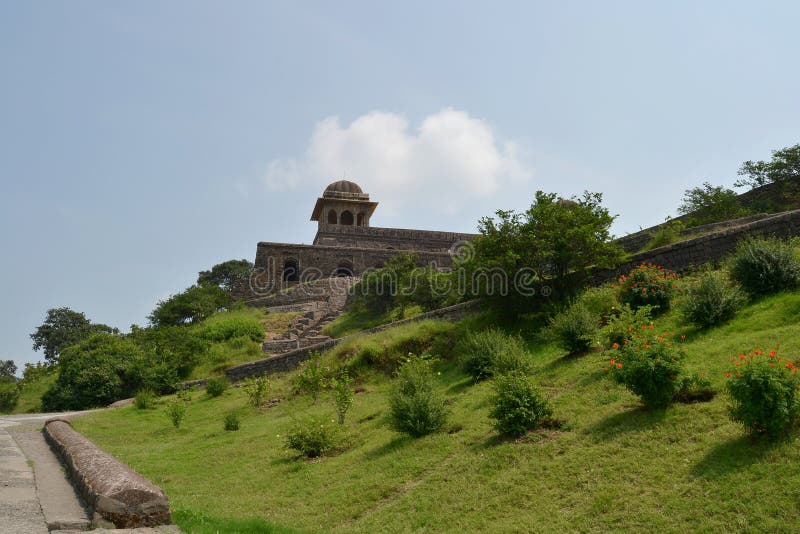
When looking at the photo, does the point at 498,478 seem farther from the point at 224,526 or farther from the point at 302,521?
the point at 224,526

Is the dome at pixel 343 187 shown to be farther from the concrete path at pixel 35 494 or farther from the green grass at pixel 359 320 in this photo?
the concrete path at pixel 35 494

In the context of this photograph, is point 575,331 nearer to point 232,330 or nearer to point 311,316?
point 232,330

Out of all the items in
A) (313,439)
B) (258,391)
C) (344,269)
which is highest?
(344,269)

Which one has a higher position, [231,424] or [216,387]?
[216,387]

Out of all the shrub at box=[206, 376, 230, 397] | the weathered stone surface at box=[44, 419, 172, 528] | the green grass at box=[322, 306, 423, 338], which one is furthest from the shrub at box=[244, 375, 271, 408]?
the weathered stone surface at box=[44, 419, 172, 528]

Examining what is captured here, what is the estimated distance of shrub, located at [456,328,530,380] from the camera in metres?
11.3

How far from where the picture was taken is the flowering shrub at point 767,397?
5.98m

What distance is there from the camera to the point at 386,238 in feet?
131

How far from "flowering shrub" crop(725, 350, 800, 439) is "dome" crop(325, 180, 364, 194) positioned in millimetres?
37930

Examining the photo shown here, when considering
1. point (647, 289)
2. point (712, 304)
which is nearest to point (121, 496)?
point (712, 304)

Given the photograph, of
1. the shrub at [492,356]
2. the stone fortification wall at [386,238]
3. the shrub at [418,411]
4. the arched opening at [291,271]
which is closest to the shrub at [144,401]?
the shrub at [492,356]

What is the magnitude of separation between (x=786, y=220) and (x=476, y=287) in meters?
6.74

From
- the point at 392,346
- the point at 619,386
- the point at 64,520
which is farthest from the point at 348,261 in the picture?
the point at 64,520

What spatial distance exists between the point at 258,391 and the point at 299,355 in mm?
2981
